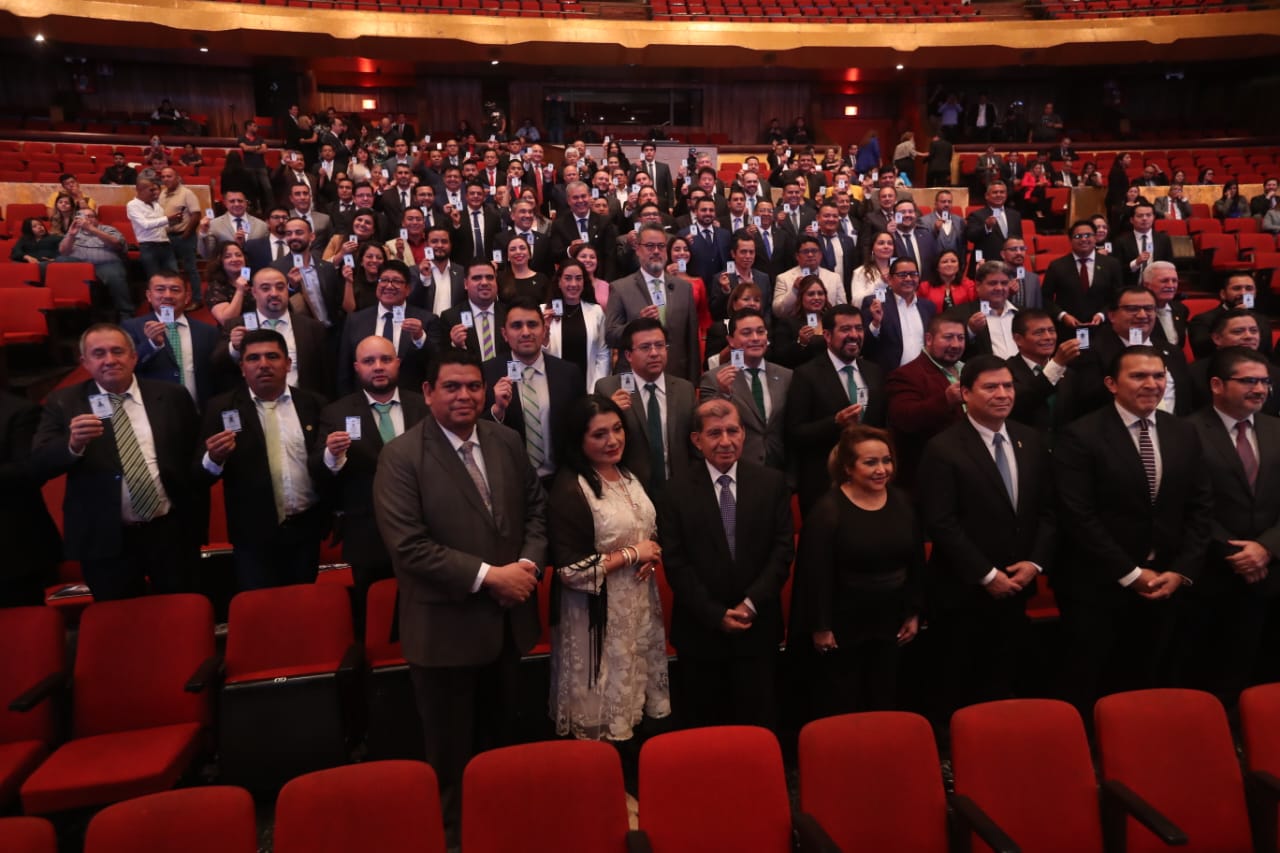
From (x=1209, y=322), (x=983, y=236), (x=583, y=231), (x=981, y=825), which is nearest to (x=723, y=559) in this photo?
(x=981, y=825)

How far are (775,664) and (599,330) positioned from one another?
203cm

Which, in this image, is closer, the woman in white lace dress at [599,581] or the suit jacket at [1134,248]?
the woman in white lace dress at [599,581]

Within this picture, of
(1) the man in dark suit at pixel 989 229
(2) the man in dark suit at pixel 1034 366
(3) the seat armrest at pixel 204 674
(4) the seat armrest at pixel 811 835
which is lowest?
(4) the seat armrest at pixel 811 835

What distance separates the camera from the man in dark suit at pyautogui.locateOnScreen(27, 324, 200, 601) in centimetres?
252

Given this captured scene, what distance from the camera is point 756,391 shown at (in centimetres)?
314

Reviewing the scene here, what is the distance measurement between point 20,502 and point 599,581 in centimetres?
190

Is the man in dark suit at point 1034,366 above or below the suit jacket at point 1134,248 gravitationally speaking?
below

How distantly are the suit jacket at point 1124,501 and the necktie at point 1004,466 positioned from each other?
0.57 feet

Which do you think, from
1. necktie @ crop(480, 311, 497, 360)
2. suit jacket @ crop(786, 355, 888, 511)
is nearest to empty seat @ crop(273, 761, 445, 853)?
suit jacket @ crop(786, 355, 888, 511)

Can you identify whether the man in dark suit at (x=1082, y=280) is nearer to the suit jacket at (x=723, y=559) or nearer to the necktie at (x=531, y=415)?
the suit jacket at (x=723, y=559)

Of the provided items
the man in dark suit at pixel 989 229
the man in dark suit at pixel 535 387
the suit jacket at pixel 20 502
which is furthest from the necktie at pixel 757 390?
the man in dark suit at pixel 989 229

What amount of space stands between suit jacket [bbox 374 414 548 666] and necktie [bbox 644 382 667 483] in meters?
0.72

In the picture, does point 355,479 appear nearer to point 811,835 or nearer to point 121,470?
point 121,470

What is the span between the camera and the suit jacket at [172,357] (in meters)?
3.29
